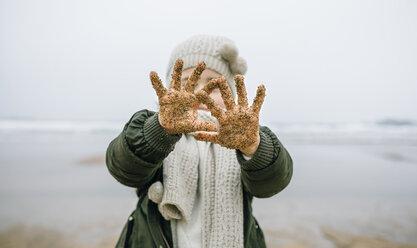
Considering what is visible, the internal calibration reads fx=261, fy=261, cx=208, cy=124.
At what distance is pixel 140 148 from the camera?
1.11 metres

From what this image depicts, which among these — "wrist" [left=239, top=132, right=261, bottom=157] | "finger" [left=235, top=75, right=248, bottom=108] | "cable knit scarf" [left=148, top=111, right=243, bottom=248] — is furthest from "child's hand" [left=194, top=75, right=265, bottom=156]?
"cable knit scarf" [left=148, top=111, right=243, bottom=248]

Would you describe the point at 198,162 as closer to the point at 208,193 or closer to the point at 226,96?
the point at 208,193

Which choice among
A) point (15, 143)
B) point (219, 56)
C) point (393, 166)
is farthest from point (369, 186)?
point (15, 143)

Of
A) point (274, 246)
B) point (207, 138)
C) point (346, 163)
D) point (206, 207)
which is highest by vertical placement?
point (207, 138)

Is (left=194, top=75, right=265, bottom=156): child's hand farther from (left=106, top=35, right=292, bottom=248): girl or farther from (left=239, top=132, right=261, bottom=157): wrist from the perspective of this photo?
(left=239, top=132, right=261, bottom=157): wrist

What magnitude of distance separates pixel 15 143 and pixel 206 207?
11552 mm

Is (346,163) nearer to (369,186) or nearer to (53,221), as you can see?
(369,186)

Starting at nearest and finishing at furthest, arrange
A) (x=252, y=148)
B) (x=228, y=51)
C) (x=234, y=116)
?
(x=234, y=116) → (x=252, y=148) → (x=228, y=51)

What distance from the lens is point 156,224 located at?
56.1 inches

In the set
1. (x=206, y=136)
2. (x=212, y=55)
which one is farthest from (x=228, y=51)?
(x=206, y=136)

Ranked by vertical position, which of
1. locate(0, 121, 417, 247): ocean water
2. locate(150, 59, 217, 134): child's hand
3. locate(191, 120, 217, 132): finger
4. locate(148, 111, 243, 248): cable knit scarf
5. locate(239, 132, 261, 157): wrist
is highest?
locate(150, 59, 217, 134): child's hand

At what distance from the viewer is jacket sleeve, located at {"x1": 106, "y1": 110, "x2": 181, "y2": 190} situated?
1069 millimetres

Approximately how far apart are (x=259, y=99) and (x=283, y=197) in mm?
4532

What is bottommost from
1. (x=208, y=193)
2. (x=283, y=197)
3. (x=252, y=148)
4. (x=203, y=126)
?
(x=283, y=197)
